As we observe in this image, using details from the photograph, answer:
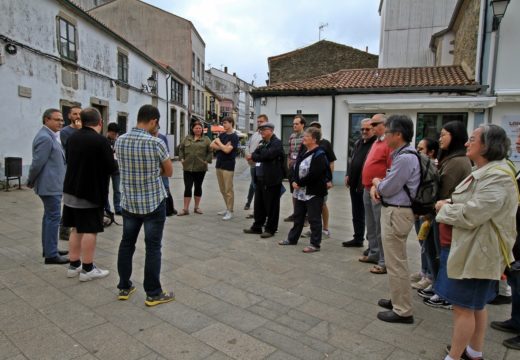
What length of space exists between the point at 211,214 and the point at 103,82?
34.2 feet

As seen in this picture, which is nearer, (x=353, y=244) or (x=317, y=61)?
(x=353, y=244)

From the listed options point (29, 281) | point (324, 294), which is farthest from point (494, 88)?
point (29, 281)

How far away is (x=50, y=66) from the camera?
11352 mm

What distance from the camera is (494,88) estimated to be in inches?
427

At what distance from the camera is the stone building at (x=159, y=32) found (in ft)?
84.0

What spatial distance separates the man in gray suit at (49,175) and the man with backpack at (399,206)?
132 inches

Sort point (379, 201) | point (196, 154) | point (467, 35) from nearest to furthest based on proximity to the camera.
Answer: point (379, 201)
point (196, 154)
point (467, 35)

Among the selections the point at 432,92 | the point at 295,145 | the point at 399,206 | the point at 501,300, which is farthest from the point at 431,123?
the point at 399,206

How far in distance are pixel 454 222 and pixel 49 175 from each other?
12.8 feet

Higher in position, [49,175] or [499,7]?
[499,7]

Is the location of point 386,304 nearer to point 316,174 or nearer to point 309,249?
point 309,249

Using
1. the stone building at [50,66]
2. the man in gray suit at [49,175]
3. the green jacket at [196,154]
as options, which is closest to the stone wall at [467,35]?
the green jacket at [196,154]

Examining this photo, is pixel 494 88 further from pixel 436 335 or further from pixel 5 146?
pixel 5 146

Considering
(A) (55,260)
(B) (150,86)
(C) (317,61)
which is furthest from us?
(C) (317,61)
